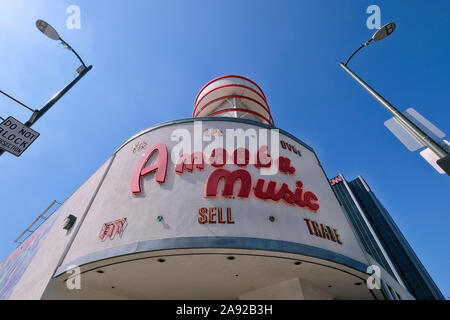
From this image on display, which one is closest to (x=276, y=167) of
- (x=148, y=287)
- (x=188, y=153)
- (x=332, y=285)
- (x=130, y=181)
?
(x=188, y=153)

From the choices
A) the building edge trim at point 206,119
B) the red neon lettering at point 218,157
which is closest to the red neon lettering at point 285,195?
the red neon lettering at point 218,157

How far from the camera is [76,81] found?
10.7m

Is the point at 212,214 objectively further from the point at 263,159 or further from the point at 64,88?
the point at 64,88

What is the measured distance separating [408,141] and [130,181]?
1179 centimetres

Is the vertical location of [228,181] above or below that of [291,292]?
above

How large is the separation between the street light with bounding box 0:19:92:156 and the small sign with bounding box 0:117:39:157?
8.9 inches

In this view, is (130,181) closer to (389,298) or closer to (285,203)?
(285,203)

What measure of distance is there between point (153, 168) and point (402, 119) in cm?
1036

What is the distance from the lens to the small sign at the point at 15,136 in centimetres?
764

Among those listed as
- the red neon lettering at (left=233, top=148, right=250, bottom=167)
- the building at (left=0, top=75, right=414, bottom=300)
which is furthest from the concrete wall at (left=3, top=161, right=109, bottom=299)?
the red neon lettering at (left=233, top=148, right=250, bottom=167)

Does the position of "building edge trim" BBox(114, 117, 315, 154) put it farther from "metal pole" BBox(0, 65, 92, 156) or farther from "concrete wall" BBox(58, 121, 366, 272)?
"metal pole" BBox(0, 65, 92, 156)

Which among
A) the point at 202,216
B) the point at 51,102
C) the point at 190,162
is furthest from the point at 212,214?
the point at 51,102

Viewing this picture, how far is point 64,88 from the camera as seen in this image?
1008cm

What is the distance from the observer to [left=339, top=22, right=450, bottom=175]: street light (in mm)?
5203
